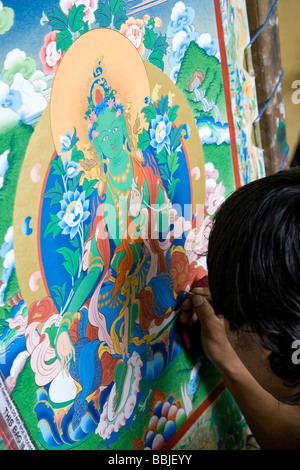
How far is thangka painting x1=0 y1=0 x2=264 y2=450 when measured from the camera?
26.9 inches

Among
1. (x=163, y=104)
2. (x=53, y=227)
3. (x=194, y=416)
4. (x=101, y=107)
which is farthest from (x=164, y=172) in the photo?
(x=194, y=416)

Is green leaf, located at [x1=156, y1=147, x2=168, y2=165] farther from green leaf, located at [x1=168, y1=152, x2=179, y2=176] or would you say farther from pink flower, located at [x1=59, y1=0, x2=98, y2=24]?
pink flower, located at [x1=59, y1=0, x2=98, y2=24]

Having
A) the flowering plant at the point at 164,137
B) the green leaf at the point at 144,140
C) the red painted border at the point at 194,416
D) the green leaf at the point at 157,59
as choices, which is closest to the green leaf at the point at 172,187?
the flowering plant at the point at 164,137

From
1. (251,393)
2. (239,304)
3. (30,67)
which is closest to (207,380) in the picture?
(251,393)

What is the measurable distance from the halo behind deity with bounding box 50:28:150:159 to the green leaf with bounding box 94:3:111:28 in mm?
10

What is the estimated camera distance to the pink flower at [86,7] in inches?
28.3

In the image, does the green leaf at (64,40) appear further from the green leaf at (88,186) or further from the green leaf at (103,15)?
the green leaf at (88,186)

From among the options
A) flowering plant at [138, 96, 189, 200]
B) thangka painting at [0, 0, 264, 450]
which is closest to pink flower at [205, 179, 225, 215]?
thangka painting at [0, 0, 264, 450]

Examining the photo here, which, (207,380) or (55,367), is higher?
(55,367)

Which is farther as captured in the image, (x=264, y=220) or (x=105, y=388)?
(x=105, y=388)

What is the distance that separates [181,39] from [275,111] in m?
0.56

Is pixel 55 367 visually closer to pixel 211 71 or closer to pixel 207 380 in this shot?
pixel 207 380

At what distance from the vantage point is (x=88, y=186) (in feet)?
2.63

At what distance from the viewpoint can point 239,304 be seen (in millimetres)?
738
